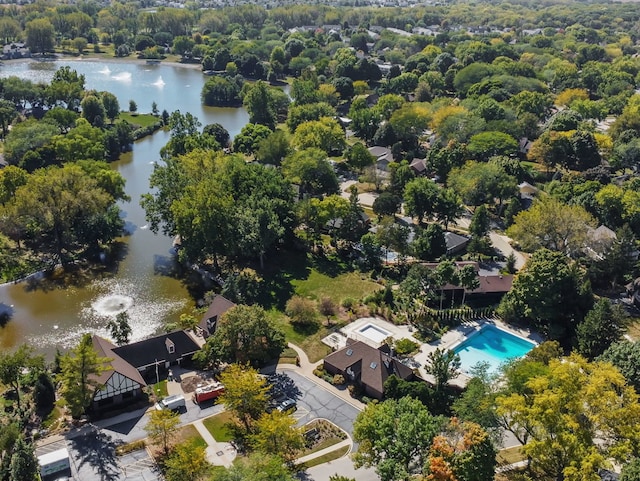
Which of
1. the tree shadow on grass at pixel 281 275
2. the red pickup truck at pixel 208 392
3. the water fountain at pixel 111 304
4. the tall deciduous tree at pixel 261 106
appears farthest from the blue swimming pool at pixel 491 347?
the tall deciduous tree at pixel 261 106

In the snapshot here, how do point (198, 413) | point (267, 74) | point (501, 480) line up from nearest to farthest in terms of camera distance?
1. point (501, 480)
2. point (198, 413)
3. point (267, 74)

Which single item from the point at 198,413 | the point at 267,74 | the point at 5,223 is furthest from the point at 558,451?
the point at 267,74

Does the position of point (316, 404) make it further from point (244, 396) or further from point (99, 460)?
point (99, 460)

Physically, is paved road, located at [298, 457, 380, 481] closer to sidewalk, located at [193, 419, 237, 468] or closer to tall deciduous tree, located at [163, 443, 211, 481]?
sidewalk, located at [193, 419, 237, 468]

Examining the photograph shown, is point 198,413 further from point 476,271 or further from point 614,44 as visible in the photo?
point 614,44

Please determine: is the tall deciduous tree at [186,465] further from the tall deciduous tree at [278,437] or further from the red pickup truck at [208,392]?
the red pickup truck at [208,392]

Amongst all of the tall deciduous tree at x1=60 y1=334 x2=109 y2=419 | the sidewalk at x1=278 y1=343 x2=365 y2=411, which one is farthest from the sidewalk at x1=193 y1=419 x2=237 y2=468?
the sidewalk at x1=278 y1=343 x2=365 y2=411
